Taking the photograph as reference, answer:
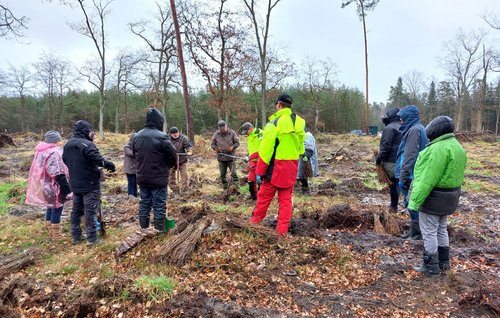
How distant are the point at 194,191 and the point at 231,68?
17.4 meters

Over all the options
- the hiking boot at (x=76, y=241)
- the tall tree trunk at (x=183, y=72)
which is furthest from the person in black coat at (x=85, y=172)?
the tall tree trunk at (x=183, y=72)

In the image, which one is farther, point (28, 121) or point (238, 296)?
point (28, 121)

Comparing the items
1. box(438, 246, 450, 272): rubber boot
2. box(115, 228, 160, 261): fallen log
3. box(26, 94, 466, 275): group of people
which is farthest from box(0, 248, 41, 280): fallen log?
box(438, 246, 450, 272): rubber boot

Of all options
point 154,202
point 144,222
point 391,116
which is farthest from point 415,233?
point 144,222

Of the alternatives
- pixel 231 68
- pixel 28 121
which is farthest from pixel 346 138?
pixel 28 121

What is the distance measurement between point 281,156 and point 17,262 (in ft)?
12.4

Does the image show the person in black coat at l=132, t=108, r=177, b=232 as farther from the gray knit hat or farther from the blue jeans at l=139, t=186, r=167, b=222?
the gray knit hat

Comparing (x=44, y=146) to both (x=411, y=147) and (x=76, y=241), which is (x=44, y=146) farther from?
(x=411, y=147)

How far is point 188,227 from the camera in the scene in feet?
14.6

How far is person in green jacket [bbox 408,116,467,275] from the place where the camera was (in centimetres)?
352

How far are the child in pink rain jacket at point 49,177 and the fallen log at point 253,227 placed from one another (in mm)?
2698

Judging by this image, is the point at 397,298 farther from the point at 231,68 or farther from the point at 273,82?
the point at 273,82

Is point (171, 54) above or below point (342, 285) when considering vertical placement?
above

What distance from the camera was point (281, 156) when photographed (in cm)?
448
